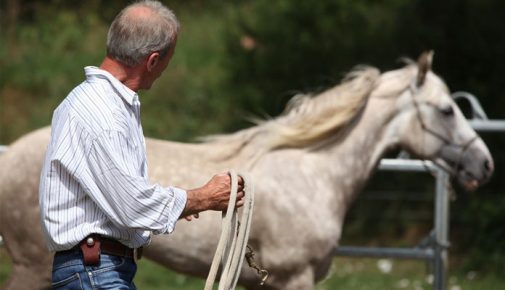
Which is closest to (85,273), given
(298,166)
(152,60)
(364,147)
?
(152,60)

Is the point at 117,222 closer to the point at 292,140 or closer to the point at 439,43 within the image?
the point at 292,140

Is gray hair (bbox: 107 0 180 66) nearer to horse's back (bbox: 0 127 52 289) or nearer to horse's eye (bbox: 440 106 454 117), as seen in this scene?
horse's back (bbox: 0 127 52 289)

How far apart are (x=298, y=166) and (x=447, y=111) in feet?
3.10

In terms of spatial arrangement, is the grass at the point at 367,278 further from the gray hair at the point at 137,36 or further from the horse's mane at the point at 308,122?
the gray hair at the point at 137,36

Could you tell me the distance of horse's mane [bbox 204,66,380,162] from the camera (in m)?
6.29

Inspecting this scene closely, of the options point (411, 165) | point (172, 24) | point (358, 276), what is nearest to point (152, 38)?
point (172, 24)

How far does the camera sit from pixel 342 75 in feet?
38.0

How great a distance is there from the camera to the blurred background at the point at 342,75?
32.1 feet

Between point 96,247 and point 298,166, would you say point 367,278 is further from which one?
point 96,247

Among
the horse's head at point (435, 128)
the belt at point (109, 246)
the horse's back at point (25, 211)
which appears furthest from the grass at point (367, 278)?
the belt at point (109, 246)

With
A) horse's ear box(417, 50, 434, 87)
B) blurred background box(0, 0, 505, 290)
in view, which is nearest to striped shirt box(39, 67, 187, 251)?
horse's ear box(417, 50, 434, 87)

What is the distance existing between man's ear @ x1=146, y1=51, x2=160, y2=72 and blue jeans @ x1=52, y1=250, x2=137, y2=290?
63 centimetres

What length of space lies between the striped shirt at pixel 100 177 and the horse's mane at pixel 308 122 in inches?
98.8

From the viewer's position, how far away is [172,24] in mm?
3771
